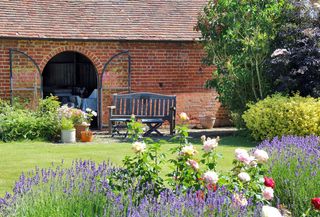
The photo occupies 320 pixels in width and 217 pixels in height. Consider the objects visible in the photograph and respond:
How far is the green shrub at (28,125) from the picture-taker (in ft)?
43.8

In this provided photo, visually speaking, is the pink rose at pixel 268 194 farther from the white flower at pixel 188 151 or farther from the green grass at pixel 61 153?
the green grass at pixel 61 153

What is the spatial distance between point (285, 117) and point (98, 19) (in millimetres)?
6714

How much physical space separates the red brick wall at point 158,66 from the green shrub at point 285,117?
4074 millimetres

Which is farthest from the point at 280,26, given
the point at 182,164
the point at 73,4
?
the point at 182,164

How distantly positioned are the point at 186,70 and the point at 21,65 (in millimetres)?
4878

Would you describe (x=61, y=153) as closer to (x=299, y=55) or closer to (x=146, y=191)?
(x=299, y=55)

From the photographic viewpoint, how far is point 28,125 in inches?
533

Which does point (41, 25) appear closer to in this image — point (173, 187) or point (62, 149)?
point (62, 149)

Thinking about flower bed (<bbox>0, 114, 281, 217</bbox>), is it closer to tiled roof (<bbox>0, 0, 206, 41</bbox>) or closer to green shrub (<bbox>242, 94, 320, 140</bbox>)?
green shrub (<bbox>242, 94, 320, 140</bbox>)

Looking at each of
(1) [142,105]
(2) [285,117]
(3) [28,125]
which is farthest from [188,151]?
(1) [142,105]

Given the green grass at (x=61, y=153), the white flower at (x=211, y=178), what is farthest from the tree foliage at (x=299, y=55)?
the white flower at (x=211, y=178)

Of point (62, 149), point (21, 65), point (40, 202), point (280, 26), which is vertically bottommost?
point (62, 149)

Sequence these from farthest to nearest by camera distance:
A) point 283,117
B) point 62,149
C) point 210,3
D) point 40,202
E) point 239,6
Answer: point 210,3
point 239,6
point 283,117
point 62,149
point 40,202

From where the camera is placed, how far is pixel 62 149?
39.3 feet
